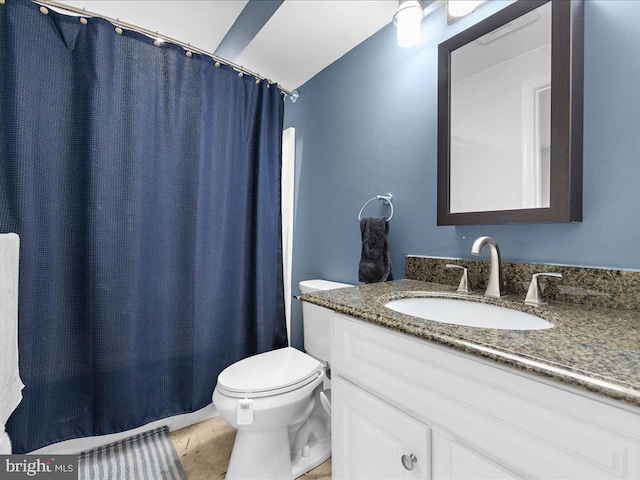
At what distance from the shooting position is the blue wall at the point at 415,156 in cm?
83

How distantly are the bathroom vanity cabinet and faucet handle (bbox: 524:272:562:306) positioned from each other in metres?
0.44

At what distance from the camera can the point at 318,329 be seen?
5.06 ft

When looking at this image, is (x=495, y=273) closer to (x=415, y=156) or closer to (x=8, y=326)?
(x=415, y=156)

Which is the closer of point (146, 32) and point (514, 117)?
point (514, 117)

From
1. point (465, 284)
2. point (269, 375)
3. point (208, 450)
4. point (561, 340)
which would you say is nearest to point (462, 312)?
point (465, 284)

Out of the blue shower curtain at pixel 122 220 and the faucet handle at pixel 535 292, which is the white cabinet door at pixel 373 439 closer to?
the faucet handle at pixel 535 292

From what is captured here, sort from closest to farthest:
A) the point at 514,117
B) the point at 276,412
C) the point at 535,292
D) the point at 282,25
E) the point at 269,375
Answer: the point at 535,292 < the point at 514,117 < the point at 276,412 < the point at 269,375 < the point at 282,25

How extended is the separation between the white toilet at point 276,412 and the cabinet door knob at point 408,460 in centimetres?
56

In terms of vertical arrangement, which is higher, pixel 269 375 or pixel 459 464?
pixel 459 464

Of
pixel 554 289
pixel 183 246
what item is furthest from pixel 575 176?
pixel 183 246

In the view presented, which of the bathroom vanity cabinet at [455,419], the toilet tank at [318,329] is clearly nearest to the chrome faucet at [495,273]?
the bathroom vanity cabinet at [455,419]

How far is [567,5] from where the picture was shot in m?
0.89

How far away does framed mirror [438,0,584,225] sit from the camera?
2.91 ft

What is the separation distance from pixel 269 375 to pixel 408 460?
0.71 metres
